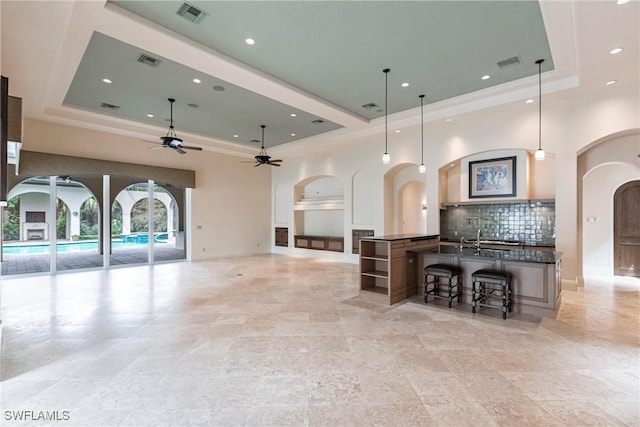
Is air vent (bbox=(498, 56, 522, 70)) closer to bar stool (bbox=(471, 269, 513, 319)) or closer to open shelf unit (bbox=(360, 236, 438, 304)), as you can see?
open shelf unit (bbox=(360, 236, 438, 304))

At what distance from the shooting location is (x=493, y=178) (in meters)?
7.10

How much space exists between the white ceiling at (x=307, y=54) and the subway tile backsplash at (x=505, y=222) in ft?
7.97

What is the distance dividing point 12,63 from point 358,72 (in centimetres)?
518

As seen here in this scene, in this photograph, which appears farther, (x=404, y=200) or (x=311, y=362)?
(x=404, y=200)

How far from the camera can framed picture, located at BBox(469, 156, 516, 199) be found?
22.5 feet

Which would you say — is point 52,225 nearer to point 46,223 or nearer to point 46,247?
point 46,223

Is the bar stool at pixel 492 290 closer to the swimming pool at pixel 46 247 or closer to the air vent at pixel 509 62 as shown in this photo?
the air vent at pixel 509 62

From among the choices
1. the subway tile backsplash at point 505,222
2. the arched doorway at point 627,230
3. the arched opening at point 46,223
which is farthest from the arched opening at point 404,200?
the arched opening at point 46,223

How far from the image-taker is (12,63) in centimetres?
441

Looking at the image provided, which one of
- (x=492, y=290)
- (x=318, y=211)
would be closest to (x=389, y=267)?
(x=492, y=290)

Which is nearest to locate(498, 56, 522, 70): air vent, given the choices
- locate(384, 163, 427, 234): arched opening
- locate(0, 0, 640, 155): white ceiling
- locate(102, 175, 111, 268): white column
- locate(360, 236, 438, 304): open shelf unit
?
locate(0, 0, 640, 155): white ceiling

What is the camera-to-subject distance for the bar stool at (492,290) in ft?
14.3

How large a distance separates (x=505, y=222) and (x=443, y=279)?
2900 millimetres

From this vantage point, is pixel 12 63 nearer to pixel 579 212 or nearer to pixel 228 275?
pixel 228 275
